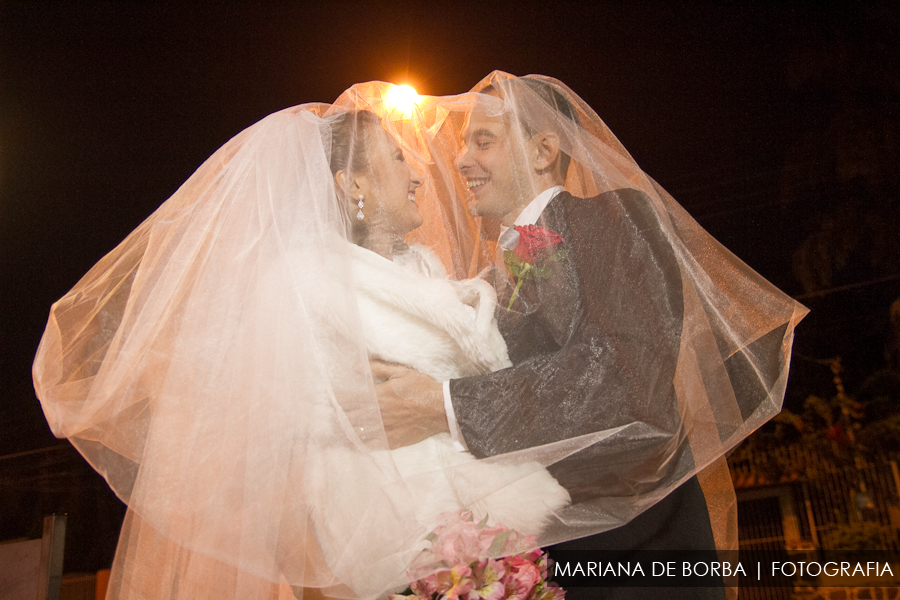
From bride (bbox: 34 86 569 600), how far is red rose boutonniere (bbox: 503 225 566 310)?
4 centimetres

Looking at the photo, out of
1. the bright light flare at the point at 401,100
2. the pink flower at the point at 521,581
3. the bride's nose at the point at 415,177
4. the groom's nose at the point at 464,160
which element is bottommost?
the pink flower at the point at 521,581

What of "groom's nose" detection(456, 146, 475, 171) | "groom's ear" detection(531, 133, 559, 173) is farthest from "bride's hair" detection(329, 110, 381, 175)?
"groom's ear" detection(531, 133, 559, 173)

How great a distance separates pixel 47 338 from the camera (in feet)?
3.10

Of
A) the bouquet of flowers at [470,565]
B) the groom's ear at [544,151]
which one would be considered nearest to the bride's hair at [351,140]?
the groom's ear at [544,151]

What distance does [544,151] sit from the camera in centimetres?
94

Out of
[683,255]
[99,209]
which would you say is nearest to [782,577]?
[683,255]

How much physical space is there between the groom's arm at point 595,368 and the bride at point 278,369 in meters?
0.05

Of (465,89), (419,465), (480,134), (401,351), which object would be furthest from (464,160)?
(465,89)

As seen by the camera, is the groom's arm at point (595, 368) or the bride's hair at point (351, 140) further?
the bride's hair at point (351, 140)

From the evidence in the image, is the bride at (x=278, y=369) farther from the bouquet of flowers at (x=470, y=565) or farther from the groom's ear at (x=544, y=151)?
the groom's ear at (x=544, y=151)

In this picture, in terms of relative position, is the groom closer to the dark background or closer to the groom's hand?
the groom's hand

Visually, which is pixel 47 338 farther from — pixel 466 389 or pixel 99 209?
pixel 99 209

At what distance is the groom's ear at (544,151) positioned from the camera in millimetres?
929

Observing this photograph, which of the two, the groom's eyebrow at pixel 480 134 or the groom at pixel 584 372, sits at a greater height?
the groom's eyebrow at pixel 480 134
